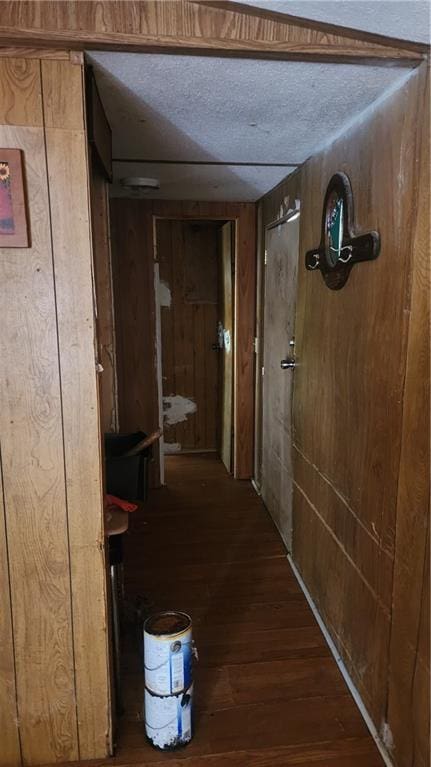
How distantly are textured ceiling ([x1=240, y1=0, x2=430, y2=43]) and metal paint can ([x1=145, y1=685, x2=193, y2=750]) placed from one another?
200 centimetres

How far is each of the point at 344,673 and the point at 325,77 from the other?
2.12 meters

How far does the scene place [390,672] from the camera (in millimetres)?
1583

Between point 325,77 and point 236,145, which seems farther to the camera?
point 236,145

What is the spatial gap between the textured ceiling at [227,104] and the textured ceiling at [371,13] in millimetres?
139

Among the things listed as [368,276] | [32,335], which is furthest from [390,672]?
[32,335]

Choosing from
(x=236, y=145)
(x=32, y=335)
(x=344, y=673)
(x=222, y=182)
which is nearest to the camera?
(x=32, y=335)

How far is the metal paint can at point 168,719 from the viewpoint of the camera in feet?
5.39

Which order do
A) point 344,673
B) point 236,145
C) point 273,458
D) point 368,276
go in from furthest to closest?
1. point 273,458
2. point 236,145
3. point 344,673
4. point 368,276

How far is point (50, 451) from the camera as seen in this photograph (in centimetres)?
146

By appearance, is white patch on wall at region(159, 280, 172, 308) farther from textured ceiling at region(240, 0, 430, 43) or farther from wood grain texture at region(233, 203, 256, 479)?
textured ceiling at region(240, 0, 430, 43)

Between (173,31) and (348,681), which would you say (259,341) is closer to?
Result: (348,681)

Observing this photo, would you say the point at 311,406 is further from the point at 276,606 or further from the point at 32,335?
the point at 32,335

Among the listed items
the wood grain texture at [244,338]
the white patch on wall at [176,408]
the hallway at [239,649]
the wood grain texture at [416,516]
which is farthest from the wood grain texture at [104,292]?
the white patch on wall at [176,408]

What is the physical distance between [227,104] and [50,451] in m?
1.26
